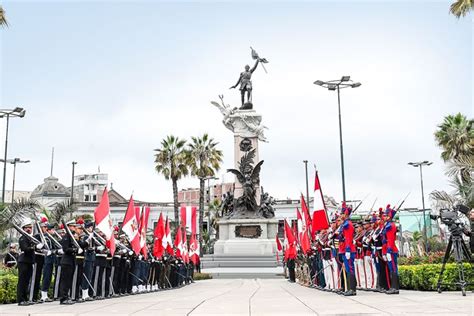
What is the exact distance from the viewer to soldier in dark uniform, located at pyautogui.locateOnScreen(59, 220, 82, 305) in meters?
11.7

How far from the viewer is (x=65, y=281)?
11.7 metres

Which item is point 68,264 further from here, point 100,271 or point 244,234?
point 244,234

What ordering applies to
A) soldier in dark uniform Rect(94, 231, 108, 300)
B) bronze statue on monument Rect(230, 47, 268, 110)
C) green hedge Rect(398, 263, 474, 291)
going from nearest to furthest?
green hedge Rect(398, 263, 474, 291) → soldier in dark uniform Rect(94, 231, 108, 300) → bronze statue on monument Rect(230, 47, 268, 110)

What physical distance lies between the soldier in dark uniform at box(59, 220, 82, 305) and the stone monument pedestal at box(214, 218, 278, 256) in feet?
74.7

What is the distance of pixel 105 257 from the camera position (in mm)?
13500

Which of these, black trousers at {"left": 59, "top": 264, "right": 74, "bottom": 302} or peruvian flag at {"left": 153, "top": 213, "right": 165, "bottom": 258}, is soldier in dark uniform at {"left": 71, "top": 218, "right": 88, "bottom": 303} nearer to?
black trousers at {"left": 59, "top": 264, "right": 74, "bottom": 302}

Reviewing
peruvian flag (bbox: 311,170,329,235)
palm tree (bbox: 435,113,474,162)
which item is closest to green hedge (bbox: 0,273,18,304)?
peruvian flag (bbox: 311,170,329,235)

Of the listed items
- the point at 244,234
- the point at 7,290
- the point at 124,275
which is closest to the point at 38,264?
the point at 7,290

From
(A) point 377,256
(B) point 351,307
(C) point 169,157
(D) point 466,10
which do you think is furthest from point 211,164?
(B) point 351,307

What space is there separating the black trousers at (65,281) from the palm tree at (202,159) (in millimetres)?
33656

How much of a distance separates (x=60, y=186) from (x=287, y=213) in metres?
35.6

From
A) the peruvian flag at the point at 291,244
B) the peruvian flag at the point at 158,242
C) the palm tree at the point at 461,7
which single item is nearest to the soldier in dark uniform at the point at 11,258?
the peruvian flag at the point at 158,242

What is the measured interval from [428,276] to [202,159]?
112 ft

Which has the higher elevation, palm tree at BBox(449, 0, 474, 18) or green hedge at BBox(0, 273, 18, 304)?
palm tree at BBox(449, 0, 474, 18)
